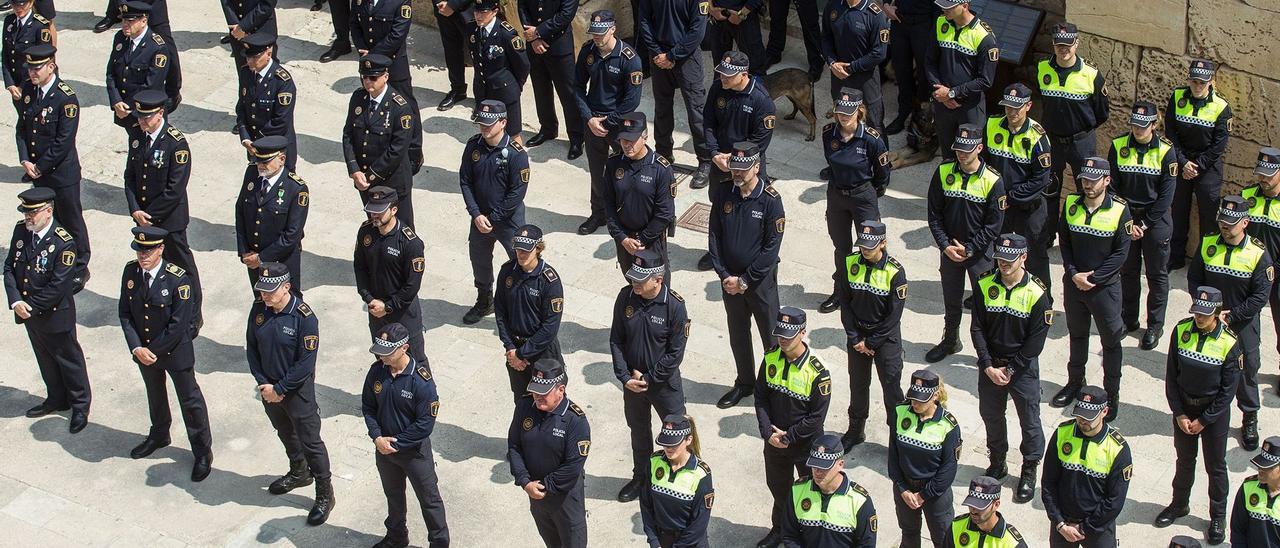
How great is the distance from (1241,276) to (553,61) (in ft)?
21.5

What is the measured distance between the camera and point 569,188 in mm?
16094

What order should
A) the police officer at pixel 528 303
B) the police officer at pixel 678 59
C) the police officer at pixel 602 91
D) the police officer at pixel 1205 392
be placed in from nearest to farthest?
1. the police officer at pixel 1205 392
2. the police officer at pixel 528 303
3. the police officer at pixel 602 91
4. the police officer at pixel 678 59

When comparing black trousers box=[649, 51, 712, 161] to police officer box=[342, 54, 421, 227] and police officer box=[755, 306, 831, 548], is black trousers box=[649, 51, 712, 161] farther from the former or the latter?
police officer box=[755, 306, 831, 548]

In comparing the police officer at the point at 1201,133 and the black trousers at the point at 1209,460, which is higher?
the police officer at the point at 1201,133

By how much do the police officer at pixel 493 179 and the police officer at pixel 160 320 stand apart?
2.38m

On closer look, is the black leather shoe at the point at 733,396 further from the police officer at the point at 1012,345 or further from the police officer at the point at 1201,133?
the police officer at the point at 1201,133

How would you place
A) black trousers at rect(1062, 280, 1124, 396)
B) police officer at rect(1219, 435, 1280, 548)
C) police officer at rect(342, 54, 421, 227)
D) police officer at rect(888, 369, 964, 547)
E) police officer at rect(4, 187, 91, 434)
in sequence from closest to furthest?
police officer at rect(1219, 435, 1280, 548) → police officer at rect(888, 369, 964, 547) → black trousers at rect(1062, 280, 1124, 396) → police officer at rect(4, 187, 91, 434) → police officer at rect(342, 54, 421, 227)

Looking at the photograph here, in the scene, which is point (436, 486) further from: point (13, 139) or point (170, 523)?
point (13, 139)

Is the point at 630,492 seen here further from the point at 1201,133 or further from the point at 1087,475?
the point at 1201,133

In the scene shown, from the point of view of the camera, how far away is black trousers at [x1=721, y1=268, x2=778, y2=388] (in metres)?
13.0

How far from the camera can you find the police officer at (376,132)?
1453 cm

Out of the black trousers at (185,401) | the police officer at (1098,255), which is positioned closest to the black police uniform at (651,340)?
the police officer at (1098,255)

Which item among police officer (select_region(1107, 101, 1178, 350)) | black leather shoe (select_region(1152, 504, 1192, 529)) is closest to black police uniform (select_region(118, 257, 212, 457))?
black leather shoe (select_region(1152, 504, 1192, 529))

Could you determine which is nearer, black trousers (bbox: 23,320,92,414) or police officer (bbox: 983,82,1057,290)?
black trousers (bbox: 23,320,92,414)
